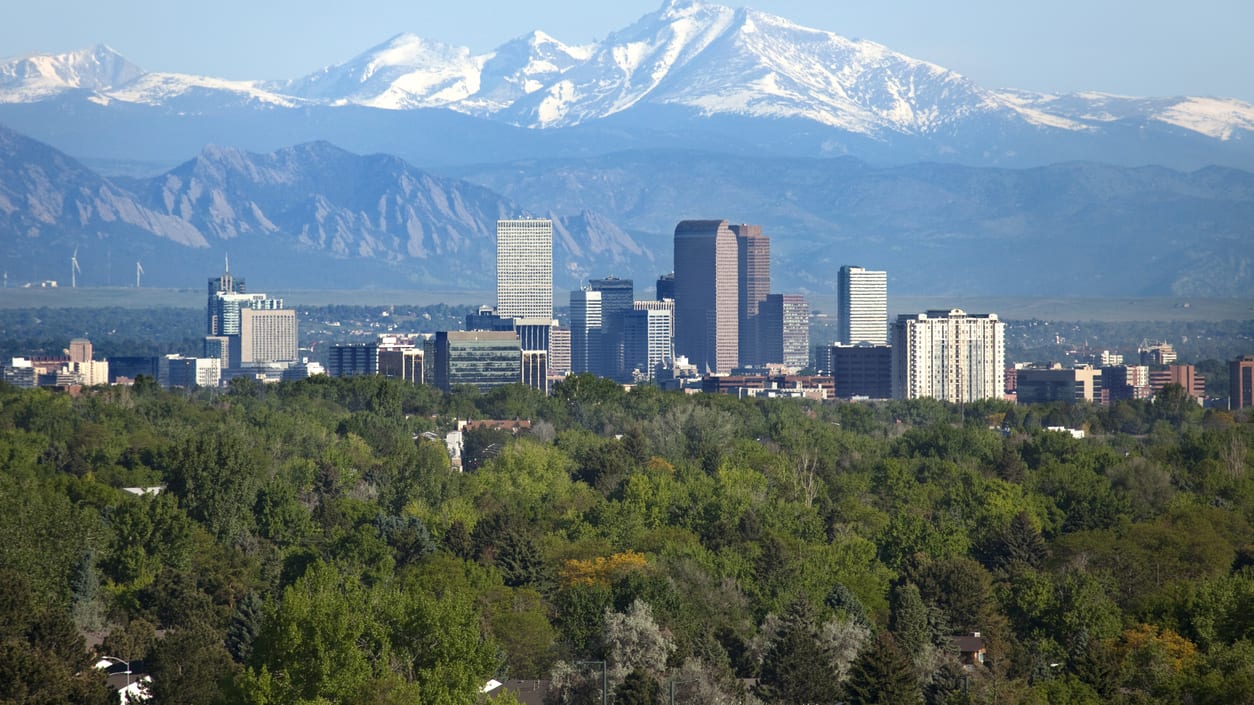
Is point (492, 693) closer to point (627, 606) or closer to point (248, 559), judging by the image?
point (627, 606)

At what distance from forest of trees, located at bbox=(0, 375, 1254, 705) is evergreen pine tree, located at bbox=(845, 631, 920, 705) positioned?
0.29ft

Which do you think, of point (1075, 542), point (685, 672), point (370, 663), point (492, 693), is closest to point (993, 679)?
point (685, 672)

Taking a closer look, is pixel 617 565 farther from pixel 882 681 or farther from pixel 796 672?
pixel 882 681

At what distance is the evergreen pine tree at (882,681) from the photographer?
5403 centimetres

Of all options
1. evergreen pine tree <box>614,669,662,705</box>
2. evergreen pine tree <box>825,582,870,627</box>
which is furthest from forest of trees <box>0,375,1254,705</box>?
evergreen pine tree <box>825,582,870,627</box>

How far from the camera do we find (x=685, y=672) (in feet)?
186

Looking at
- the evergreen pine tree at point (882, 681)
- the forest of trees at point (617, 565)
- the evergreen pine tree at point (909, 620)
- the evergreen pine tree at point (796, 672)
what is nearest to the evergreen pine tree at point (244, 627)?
the forest of trees at point (617, 565)

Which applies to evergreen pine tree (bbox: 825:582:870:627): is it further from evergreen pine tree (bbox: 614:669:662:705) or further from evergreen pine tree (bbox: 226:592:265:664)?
evergreen pine tree (bbox: 226:592:265:664)

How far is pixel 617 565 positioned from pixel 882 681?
21690 mm

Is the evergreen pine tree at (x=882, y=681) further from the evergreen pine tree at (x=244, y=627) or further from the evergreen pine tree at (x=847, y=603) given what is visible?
the evergreen pine tree at (x=244, y=627)

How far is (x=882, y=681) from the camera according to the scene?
2147 inches

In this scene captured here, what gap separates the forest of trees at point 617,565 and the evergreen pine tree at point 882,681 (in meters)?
0.09

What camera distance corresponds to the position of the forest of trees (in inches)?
2080

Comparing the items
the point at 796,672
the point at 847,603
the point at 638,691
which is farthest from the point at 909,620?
the point at 638,691
